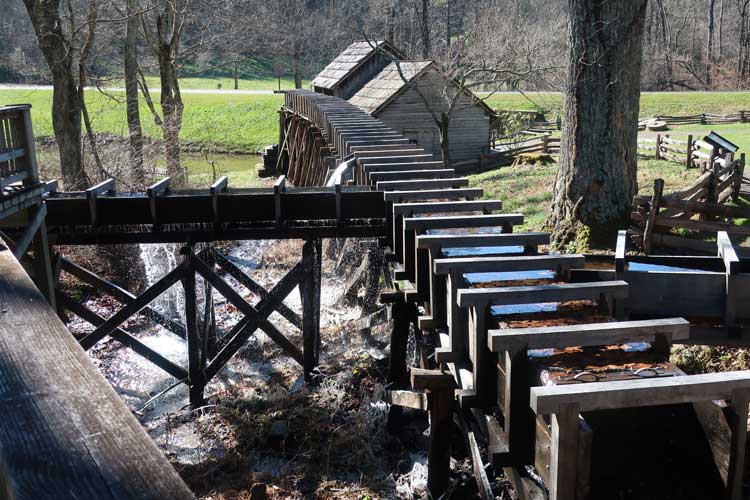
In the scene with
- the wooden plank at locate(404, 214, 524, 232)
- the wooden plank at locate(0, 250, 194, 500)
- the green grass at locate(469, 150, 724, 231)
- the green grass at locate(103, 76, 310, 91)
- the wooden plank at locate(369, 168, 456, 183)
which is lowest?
the green grass at locate(469, 150, 724, 231)

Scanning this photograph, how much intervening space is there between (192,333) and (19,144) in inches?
116

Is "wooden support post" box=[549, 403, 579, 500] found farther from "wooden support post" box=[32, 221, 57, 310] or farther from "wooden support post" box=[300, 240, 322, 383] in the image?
"wooden support post" box=[300, 240, 322, 383]

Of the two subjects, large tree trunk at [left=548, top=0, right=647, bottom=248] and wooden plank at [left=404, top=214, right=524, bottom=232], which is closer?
wooden plank at [left=404, top=214, right=524, bottom=232]

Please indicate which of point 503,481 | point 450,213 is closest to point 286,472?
point 503,481

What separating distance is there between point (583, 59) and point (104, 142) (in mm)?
16290

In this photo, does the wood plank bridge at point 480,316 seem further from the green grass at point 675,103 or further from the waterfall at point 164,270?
the green grass at point 675,103

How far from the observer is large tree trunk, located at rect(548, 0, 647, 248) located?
32.2ft

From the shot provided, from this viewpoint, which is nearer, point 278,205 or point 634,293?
point 634,293

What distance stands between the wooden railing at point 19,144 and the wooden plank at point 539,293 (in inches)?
194

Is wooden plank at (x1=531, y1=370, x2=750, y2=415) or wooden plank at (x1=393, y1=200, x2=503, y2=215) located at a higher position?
wooden plank at (x1=393, y1=200, x2=503, y2=215)

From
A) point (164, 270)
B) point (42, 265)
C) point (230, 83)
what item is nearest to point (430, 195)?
point (42, 265)

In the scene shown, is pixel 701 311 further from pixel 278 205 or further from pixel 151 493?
pixel 278 205

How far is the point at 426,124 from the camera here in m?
27.7

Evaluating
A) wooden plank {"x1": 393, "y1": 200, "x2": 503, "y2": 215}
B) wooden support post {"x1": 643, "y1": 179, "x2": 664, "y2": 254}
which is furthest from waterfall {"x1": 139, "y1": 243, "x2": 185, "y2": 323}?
wooden support post {"x1": 643, "y1": 179, "x2": 664, "y2": 254}
